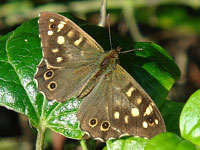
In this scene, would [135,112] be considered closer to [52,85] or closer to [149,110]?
[149,110]

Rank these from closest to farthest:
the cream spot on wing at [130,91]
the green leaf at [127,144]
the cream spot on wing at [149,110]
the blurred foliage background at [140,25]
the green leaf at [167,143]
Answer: the green leaf at [167,143]
the cream spot on wing at [149,110]
the cream spot on wing at [130,91]
the green leaf at [127,144]
the blurred foliage background at [140,25]

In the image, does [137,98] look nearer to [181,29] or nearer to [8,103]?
[8,103]

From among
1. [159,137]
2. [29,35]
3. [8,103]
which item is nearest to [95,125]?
[159,137]

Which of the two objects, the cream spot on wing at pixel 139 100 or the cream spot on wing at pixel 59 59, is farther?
the cream spot on wing at pixel 59 59

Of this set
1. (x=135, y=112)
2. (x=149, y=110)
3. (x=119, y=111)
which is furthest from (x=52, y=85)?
(x=149, y=110)

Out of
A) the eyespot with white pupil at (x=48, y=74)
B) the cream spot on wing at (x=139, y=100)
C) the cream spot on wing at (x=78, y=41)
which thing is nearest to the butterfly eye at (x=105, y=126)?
the cream spot on wing at (x=139, y=100)

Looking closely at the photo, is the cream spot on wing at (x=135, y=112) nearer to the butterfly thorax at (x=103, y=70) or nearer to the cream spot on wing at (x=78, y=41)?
the butterfly thorax at (x=103, y=70)

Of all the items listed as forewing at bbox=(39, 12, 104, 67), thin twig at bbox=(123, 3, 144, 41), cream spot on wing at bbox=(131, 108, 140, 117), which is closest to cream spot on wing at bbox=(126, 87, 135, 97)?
cream spot on wing at bbox=(131, 108, 140, 117)

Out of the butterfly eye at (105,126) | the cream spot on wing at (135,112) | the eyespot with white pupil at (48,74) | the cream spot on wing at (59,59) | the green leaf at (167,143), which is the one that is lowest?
the green leaf at (167,143)
